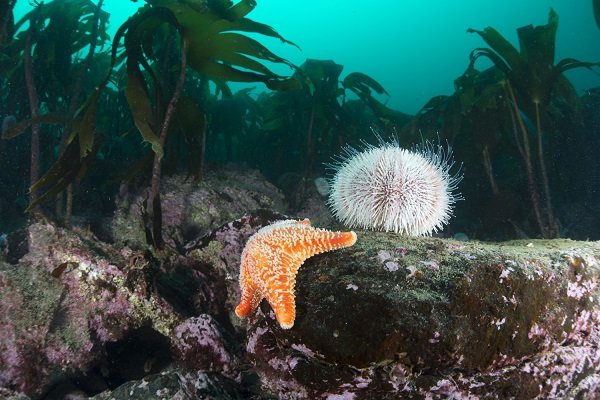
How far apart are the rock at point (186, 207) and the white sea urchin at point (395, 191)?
101 inches

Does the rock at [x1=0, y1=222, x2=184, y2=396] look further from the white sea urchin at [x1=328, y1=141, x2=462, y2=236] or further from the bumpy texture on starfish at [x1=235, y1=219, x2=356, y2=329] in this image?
the white sea urchin at [x1=328, y1=141, x2=462, y2=236]

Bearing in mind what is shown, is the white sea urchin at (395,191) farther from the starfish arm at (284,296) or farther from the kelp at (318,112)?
the kelp at (318,112)

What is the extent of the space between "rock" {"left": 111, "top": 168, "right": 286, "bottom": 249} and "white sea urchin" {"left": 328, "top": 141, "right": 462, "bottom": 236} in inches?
101

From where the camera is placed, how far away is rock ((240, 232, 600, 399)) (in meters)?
2.08

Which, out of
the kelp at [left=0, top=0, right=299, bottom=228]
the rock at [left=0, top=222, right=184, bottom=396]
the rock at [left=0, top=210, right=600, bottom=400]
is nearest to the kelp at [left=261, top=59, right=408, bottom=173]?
the kelp at [left=0, top=0, right=299, bottom=228]

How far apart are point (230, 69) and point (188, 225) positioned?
2322mm

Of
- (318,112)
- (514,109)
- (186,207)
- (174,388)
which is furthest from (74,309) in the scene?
(514,109)

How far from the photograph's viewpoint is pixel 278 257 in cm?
244

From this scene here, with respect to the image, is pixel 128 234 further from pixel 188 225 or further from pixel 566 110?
pixel 566 110

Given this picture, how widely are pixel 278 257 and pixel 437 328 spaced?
1.09m

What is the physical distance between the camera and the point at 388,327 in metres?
2.09

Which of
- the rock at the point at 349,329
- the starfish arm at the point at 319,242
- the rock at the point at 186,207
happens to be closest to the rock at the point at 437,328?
the rock at the point at 349,329

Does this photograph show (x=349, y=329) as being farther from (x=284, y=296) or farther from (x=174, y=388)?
(x=174, y=388)

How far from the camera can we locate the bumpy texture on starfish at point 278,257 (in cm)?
233
